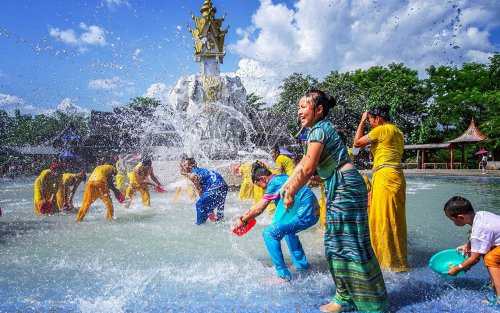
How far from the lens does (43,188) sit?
8766 millimetres

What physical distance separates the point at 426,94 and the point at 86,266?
37136 mm

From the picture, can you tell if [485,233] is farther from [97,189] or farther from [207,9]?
[207,9]

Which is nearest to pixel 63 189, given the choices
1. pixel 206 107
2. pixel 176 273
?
pixel 176 273

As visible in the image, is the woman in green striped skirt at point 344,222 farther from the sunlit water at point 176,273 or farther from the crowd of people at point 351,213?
the sunlit water at point 176,273

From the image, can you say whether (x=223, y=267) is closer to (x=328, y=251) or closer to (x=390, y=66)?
(x=328, y=251)

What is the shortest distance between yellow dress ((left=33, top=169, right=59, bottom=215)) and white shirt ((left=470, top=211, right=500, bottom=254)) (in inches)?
334

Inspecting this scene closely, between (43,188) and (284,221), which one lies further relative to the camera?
(43,188)

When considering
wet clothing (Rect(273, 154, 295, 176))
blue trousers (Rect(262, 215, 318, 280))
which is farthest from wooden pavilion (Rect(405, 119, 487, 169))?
blue trousers (Rect(262, 215, 318, 280))

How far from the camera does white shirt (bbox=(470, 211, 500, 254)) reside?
323 centimetres

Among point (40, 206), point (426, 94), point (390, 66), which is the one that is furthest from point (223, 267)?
point (390, 66)

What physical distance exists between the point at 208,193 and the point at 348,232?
4.17m

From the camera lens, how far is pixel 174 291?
381 centimetres

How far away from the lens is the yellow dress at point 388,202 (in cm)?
423

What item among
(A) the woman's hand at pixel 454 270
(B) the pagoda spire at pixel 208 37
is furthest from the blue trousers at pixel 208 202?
(B) the pagoda spire at pixel 208 37
